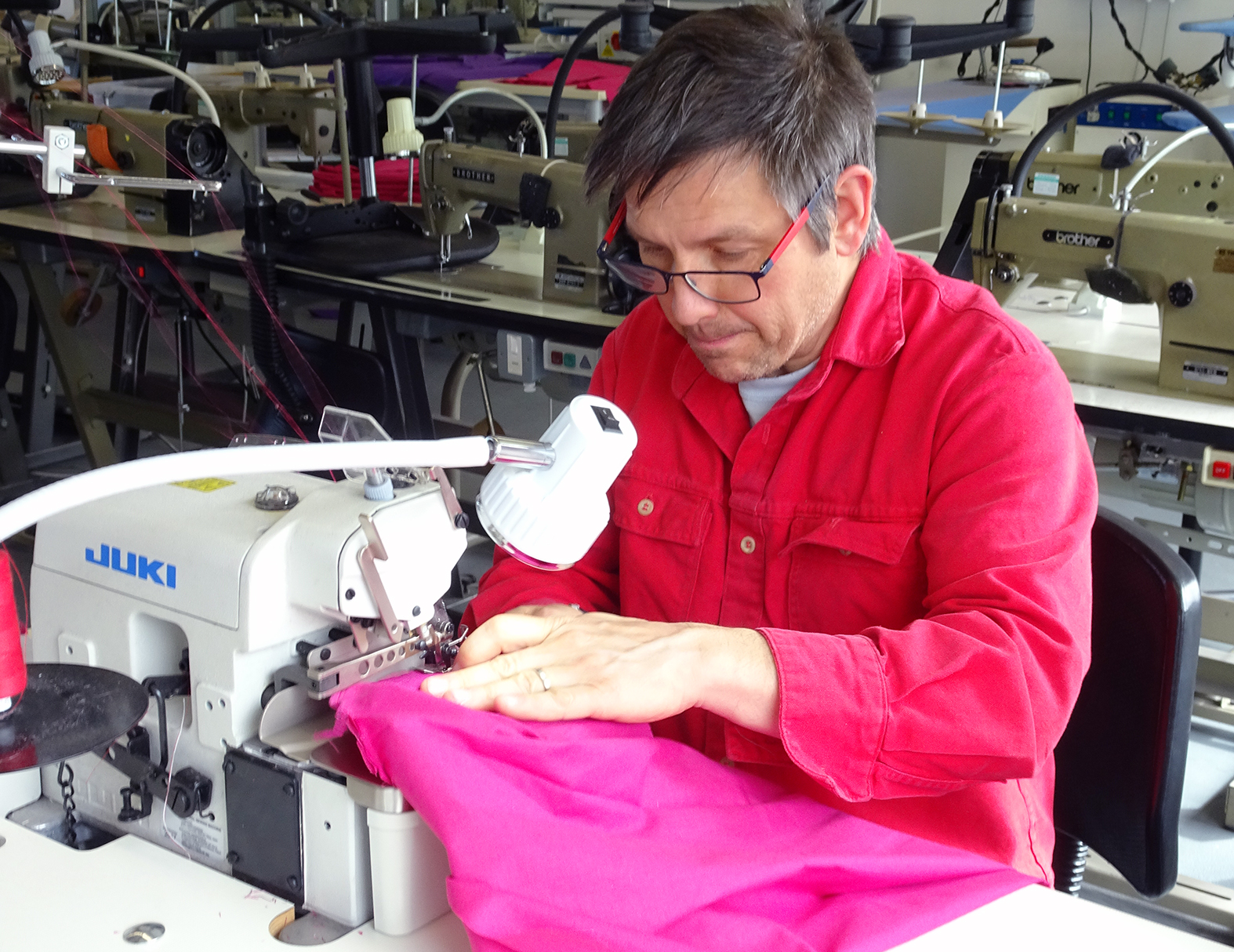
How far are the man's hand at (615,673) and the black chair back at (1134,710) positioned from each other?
0.42 m

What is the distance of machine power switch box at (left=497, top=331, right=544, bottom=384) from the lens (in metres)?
2.52

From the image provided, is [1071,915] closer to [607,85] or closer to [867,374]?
[867,374]

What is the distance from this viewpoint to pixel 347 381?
289 cm

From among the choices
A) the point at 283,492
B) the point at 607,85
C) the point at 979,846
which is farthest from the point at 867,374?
the point at 607,85

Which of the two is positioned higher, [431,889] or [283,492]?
[283,492]

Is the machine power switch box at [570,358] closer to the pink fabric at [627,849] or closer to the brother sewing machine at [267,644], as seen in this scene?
the brother sewing machine at [267,644]

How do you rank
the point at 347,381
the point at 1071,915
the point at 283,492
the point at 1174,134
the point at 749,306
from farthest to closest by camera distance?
the point at 1174,134 < the point at 347,381 < the point at 749,306 < the point at 283,492 < the point at 1071,915

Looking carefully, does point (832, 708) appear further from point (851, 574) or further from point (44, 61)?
point (44, 61)

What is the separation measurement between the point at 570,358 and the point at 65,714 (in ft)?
5.70

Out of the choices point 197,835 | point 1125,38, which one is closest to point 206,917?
point 197,835

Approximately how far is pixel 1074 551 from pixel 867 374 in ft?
0.85

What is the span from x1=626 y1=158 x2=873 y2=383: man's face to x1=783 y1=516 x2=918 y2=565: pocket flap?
159 millimetres

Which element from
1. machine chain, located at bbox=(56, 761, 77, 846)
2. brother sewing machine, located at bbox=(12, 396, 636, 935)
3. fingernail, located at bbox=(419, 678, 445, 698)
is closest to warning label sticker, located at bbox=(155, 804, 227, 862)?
brother sewing machine, located at bbox=(12, 396, 636, 935)

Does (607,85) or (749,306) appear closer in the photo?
(749,306)
